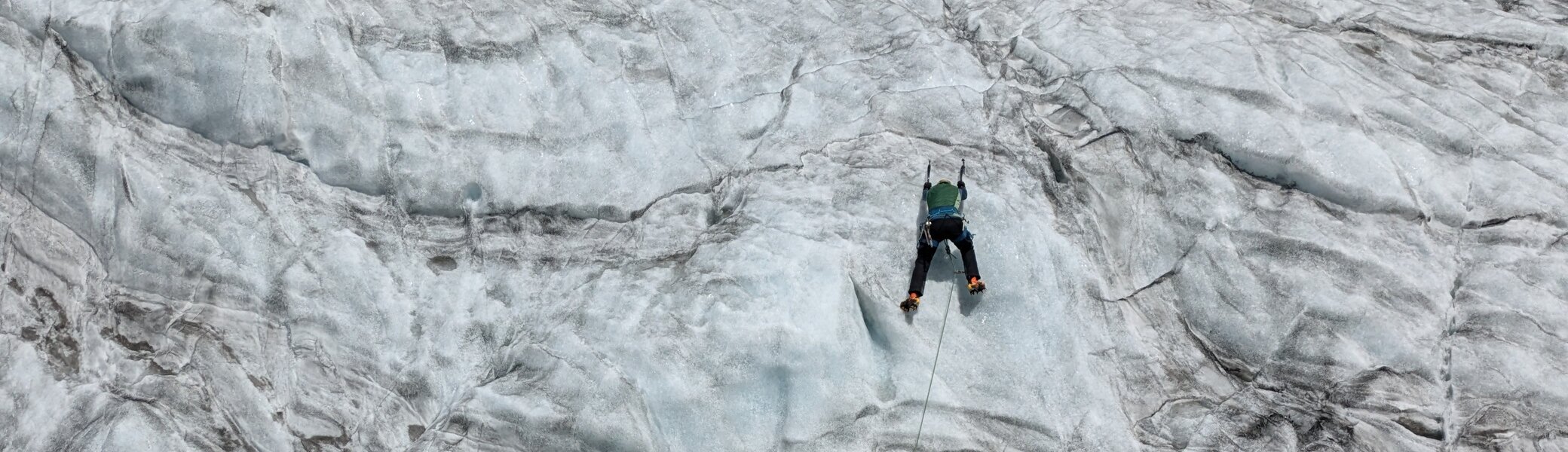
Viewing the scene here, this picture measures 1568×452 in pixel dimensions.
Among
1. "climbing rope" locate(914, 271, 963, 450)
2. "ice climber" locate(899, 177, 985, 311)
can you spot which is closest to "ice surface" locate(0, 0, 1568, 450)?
"climbing rope" locate(914, 271, 963, 450)

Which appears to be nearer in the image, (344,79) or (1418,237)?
(1418,237)

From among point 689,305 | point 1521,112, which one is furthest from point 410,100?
point 1521,112

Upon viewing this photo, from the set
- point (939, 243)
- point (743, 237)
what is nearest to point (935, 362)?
point (939, 243)

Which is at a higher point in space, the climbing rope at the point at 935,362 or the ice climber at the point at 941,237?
the ice climber at the point at 941,237

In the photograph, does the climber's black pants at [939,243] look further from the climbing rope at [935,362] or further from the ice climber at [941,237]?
the climbing rope at [935,362]

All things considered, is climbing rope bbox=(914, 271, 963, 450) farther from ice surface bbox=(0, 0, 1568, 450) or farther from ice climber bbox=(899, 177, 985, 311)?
ice climber bbox=(899, 177, 985, 311)

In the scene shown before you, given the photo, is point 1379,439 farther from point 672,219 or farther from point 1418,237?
point 672,219

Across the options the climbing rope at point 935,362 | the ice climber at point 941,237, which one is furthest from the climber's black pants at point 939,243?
the climbing rope at point 935,362
